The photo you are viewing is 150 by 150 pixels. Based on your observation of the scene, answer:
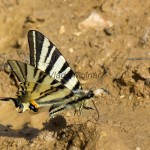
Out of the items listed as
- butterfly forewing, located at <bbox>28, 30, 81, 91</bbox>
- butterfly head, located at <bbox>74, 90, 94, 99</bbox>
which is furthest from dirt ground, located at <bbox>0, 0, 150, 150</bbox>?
butterfly forewing, located at <bbox>28, 30, 81, 91</bbox>

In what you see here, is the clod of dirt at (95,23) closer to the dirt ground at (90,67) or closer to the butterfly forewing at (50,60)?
the dirt ground at (90,67)

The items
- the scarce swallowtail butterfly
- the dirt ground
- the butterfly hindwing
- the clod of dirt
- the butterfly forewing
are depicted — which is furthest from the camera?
the clod of dirt

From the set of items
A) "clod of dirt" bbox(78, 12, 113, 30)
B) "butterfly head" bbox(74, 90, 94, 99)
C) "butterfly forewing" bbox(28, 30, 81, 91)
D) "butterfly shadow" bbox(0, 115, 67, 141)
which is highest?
"clod of dirt" bbox(78, 12, 113, 30)

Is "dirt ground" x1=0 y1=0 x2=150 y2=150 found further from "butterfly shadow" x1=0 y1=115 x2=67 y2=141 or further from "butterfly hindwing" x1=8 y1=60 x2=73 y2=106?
"butterfly hindwing" x1=8 y1=60 x2=73 y2=106

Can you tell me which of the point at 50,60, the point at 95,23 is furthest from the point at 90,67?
the point at 50,60

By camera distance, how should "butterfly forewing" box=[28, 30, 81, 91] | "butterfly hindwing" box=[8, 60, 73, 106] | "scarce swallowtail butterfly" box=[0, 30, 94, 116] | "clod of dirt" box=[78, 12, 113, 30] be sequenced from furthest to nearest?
1. "clod of dirt" box=[78, 12, 113, 30]
2. "butterfly forewing" box=[28, 30, 81, 91]
3. "scarce swallowtail butterfly" box=[0, 30, 94, 116]
4. "butterfly hindwing" box=[8, 60, 73, 106]

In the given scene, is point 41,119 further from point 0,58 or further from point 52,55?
point 0,58

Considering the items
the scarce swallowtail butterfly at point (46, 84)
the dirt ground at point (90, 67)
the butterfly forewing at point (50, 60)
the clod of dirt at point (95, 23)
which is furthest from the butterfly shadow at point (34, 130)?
the clod of dirt at point (95, 23)

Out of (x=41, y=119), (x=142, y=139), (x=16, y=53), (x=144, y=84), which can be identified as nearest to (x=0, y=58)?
(x=16, y=53)
